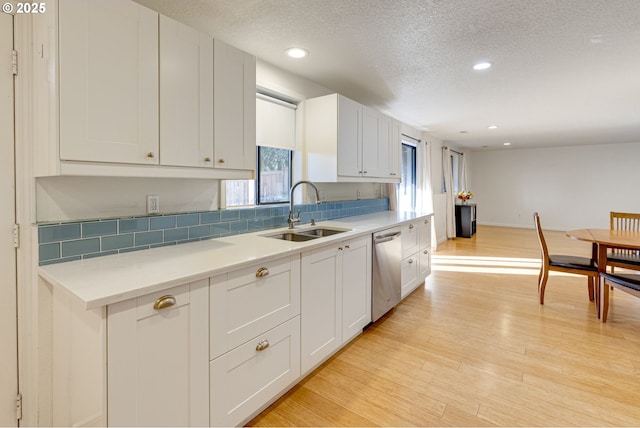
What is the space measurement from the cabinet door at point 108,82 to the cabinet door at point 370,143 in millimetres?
2244

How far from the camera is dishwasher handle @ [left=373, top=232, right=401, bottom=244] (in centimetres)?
281

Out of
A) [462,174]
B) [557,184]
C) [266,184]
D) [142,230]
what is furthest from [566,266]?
[557,184]

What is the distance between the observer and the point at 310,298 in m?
2.07

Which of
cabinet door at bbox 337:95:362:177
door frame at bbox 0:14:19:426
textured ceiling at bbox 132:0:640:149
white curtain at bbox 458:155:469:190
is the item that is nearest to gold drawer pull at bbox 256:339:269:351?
door frame at bbox 0:14:19:426

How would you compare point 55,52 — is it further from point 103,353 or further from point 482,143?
point 482,143

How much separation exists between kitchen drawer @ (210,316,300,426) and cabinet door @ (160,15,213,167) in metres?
1.02

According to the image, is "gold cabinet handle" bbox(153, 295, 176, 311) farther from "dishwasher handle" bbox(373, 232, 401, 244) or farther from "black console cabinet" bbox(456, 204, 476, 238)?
"black console cabinet" bbox(456, 204, 476, 238)

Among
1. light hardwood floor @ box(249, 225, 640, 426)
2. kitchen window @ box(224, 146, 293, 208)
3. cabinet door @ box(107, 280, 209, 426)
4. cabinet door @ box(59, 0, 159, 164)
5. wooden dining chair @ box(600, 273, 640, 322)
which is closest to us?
cabinet door @ box(107, 280, 209, 426)

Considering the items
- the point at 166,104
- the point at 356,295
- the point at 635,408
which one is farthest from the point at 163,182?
the point at 635,408

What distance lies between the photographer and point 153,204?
1.96 metres

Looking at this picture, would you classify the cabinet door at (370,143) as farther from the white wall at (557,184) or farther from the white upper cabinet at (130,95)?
the white wall at (557,184)

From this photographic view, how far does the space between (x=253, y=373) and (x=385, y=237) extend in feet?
5.51

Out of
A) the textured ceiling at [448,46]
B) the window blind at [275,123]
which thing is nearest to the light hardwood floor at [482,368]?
the window blind at [275,123]

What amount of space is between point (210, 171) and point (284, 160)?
1.30 meters
